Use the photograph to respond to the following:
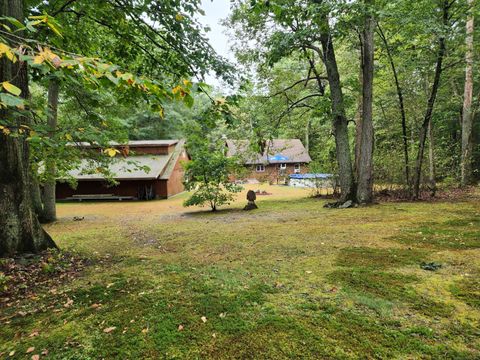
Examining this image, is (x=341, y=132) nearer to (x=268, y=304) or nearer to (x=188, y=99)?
(x=268, y=304)

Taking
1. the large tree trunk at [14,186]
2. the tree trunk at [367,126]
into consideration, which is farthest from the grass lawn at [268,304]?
the tree trunk at [367,126]

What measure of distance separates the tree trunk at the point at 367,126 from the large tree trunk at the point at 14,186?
379 inches

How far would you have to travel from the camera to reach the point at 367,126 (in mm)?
9594

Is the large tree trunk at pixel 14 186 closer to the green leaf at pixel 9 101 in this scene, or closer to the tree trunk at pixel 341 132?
the green leaf at pixel 9 101

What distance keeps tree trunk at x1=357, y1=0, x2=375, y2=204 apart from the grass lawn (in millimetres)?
4744

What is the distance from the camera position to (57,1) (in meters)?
5.02

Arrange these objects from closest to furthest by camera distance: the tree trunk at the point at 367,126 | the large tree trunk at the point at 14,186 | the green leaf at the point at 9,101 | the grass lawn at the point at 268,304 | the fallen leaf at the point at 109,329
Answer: the green leaf at the point at 9,101 → the grass lawn at the point at 268,304 → the fallen leaf at the point at 109,329 → the large tree trunk at the point at 14,186 → the tree trunk at the point at 367,126

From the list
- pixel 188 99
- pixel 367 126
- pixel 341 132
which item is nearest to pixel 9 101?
pixel 188 99

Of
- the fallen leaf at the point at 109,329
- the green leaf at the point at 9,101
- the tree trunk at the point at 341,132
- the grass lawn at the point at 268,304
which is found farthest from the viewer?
the tree trunk at the point at 341,132

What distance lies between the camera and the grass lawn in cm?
205

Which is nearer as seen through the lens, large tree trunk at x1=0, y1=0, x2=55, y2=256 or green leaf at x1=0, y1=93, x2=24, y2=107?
green leaf at x1=0, y1=93, x2=24, y2=107

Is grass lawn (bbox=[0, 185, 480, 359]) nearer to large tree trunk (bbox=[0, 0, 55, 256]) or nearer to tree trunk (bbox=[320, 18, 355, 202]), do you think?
large tree trunk (bbox=[0, 0, 55, 256])

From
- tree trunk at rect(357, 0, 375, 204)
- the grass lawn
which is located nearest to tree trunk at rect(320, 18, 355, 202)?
tree trunk at rect(357, 0, 375, 204)

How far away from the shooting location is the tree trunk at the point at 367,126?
30.3 feet
